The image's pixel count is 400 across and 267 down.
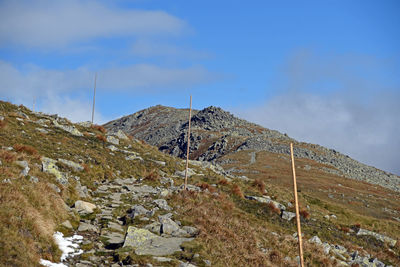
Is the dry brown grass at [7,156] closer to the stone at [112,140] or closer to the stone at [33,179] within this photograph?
the stone at [33,179]

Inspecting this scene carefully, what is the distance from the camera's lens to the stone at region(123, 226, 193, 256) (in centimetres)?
1332

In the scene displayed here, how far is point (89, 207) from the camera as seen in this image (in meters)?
17.7

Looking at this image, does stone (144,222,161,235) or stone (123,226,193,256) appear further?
stone (144,222,161,235)

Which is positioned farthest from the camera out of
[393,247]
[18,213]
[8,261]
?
[393,247]

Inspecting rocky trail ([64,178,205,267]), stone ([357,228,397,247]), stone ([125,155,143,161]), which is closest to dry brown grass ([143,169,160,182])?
stone ([125,155,143,161])

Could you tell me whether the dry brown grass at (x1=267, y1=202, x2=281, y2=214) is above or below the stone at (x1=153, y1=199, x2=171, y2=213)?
below

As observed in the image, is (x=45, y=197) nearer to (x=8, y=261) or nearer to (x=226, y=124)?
(x=8, y=261)

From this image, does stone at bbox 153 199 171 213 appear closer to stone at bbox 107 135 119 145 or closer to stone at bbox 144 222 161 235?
stone at bbox 144 222 161 235

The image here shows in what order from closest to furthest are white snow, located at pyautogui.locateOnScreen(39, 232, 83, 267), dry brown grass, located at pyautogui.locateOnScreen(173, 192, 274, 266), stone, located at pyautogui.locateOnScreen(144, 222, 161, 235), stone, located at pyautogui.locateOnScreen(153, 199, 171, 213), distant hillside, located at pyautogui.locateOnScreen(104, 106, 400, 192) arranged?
white snow, located at pyautogui.locateOnScreen(39, 232, 83, 267) < dry brown grass, located at pyautogui.locateOnScreen(173, 192, 274, 266) < stone, located at pyautogui.locateOnScreen(144, 222, 161, 235) < stone, located at pyautogui.locateOnScreen(153, 199, 171, 213) < distant hillside, located at pyautogui.locateOnScreen(104, 106, 400, 192)

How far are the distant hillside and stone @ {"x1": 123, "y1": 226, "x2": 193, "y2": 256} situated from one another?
7678 centimetres

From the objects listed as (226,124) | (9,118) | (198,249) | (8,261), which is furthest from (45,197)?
(226,124)

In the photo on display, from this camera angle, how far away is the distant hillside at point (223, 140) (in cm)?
9806

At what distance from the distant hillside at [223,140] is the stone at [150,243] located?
7678 centimetres

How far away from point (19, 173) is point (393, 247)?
3426 centimetres
